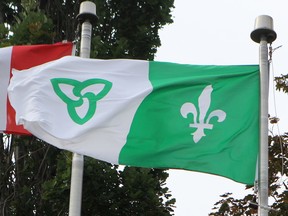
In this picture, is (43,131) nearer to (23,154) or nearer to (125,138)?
(125,138)

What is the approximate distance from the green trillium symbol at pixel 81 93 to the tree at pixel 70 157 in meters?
3.35

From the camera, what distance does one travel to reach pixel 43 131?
21.9 feet

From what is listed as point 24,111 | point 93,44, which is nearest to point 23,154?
point 93,44

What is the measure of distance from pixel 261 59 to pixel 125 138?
131 centimetres

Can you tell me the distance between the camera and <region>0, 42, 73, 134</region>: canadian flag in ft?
24.2

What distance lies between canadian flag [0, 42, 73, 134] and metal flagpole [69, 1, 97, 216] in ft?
1.47

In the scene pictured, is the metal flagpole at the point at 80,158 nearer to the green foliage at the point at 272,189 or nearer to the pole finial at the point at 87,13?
the pole finial at the point at 87,13

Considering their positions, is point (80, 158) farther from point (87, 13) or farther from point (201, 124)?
point (87, 13)

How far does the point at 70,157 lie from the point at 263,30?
435 cm

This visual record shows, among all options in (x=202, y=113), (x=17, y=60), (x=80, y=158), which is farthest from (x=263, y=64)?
(x=17, y=60)

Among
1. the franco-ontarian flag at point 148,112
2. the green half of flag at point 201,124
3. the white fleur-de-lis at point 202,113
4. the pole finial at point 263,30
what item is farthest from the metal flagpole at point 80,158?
the pole finial at point 263,30

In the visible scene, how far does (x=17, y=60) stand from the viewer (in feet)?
24.6

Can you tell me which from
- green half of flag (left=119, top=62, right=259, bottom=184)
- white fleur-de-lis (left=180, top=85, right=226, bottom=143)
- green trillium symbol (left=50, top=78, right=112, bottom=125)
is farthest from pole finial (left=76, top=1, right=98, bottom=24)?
white fleur-de-lis (left=180, top=85, right=226, bottom=143)

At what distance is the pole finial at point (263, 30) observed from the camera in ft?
21.5
